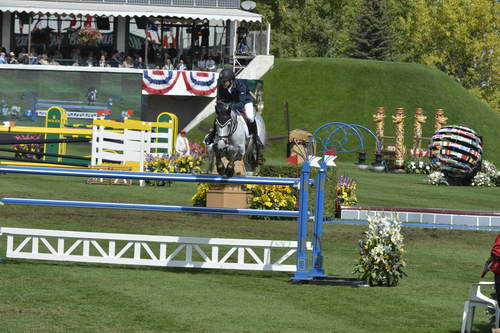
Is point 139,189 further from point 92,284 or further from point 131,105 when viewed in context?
point 131,105

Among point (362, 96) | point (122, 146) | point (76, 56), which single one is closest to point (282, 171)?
point (122, 146)

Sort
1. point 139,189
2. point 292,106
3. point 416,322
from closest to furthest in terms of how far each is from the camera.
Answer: point 416,322 < point 139,189 < point 292,106

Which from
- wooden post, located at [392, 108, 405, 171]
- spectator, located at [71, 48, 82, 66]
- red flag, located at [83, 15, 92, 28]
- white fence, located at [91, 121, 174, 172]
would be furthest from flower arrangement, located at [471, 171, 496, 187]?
red flag, located at [83, 15, 92, 28]

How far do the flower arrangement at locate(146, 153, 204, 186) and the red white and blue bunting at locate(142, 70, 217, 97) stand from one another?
20.7 m

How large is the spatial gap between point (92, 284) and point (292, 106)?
135 feet

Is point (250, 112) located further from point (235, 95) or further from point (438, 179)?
point (438, 179)

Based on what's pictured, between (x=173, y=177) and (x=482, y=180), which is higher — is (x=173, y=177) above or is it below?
above

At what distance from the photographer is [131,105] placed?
5097cm

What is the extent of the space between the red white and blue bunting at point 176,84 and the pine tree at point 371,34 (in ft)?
75.8

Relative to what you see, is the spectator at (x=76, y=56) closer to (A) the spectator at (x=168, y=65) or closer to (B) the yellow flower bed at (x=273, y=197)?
(A) the spectator at (x=168, y=65)

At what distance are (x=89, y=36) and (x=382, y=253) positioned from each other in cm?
4292

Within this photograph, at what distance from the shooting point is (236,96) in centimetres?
1566

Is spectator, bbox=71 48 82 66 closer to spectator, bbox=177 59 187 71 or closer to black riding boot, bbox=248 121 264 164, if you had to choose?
spectator, bbox=177 59 187 71

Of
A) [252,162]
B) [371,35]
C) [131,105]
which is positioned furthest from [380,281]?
[371,35]
